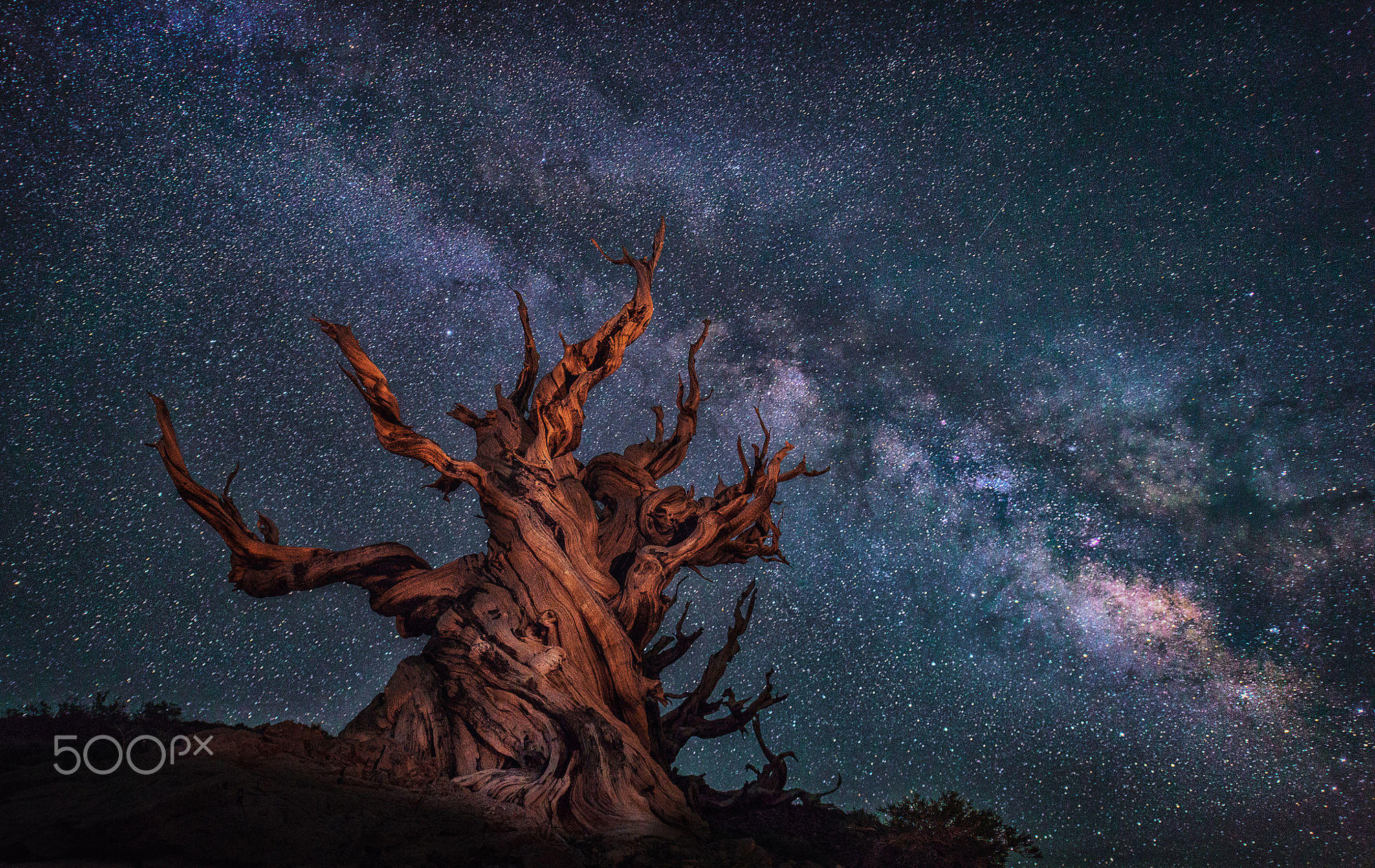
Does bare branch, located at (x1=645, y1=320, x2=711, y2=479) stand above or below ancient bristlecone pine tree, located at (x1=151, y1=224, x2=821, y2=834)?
above

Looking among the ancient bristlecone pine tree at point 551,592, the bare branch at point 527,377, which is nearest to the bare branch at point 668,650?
the ancient bristlecone pine tree at point 551,592

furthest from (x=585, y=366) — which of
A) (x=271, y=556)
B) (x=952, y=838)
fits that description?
(x=952, y=838)

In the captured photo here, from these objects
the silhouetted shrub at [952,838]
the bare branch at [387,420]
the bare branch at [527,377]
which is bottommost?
the silhouetted shrub at [952,838]

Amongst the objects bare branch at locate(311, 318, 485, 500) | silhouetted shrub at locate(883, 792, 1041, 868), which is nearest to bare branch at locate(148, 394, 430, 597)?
bare branch at locate(311, 318, 485, 500)

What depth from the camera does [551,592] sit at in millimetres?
8852

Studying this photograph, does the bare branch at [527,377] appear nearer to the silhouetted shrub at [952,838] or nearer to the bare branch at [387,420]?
the bare branch at [387,420]

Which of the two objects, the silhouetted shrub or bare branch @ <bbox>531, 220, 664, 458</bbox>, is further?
bare branch @ <bbox>531, 220, 664, 458</bbox>

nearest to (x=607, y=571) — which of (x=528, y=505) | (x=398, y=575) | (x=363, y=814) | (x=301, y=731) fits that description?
(x=528, y=505)

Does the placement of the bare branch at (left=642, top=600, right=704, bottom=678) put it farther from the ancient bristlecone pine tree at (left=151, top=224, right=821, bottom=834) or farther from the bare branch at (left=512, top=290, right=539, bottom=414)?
the bare branch at (left=512, top=290, right=539, bottom=414)

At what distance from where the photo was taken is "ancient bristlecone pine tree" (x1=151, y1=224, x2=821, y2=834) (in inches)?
287

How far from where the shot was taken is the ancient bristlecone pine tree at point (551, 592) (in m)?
7.30

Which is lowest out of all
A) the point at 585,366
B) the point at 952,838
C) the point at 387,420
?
the point at 952,838

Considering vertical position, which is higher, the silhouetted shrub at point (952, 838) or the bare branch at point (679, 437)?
the bare branch at point (679, 437)

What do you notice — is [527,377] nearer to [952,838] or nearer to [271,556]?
[271,556]
